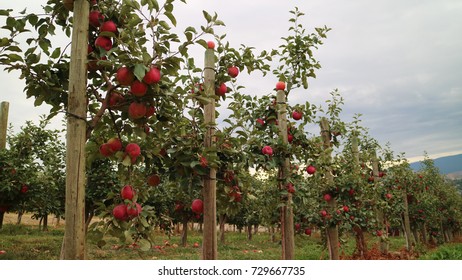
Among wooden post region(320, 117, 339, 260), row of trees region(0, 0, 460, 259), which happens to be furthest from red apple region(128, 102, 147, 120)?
wooden post region(320, 117, 339, 260)

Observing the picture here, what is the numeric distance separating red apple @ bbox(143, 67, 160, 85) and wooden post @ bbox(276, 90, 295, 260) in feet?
8.62

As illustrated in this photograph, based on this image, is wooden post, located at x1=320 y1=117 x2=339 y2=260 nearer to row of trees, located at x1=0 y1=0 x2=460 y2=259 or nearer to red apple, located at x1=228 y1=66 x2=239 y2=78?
row of trees, located at x1=0 y1=0 x2=460 y2=259

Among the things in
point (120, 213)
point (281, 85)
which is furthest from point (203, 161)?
point (281, 85)

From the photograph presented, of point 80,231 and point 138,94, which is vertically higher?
point 138,94

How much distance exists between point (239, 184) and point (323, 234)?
4.64 m

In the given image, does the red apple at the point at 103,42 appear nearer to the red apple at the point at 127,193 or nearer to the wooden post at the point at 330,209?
the red apple at the point at 127,193

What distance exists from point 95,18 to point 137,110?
0.69m

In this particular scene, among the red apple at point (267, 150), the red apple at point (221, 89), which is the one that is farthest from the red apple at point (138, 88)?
the red apple at point (267, 150)

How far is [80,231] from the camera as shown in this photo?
172 centimetres

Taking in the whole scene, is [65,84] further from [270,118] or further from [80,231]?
[270,118]

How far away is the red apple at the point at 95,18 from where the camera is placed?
2.11 m

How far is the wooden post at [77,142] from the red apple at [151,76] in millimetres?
371

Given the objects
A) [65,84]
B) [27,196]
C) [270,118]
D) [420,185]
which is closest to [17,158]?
[27,196]
